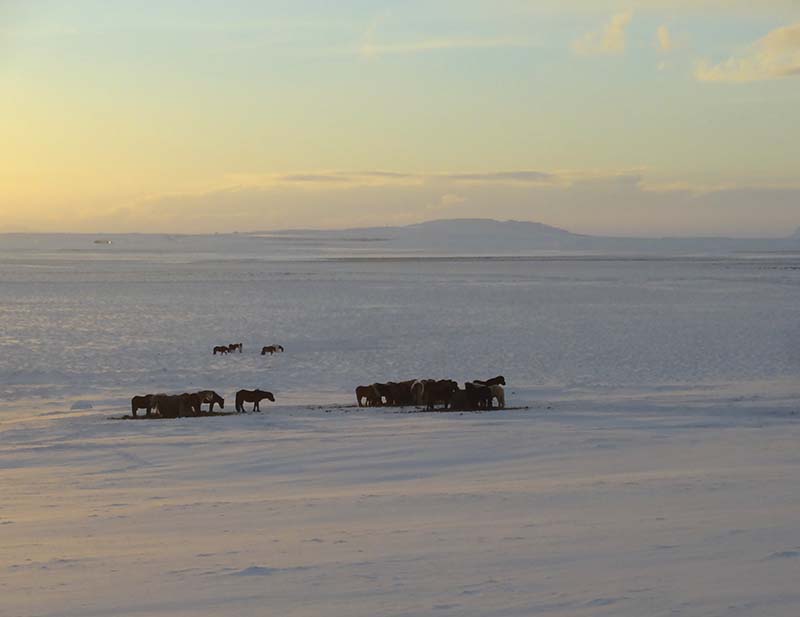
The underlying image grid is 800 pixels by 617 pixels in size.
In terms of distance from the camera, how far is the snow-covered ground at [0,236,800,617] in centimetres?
618

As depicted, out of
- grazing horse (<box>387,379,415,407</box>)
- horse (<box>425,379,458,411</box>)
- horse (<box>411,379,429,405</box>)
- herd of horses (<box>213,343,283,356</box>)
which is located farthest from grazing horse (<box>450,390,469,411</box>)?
herd of horses (<box>213,343,283,356</box>)

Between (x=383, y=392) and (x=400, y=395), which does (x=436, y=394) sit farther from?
(x=383, y=392)

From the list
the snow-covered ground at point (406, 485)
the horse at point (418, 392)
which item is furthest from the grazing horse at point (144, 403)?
the horse at point (418, 392)

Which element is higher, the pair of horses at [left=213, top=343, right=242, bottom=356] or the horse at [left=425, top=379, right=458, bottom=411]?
the pair of horses at [left=213, top=343, right=242, bottom=356]

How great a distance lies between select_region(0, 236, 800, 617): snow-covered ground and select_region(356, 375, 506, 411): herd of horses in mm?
657

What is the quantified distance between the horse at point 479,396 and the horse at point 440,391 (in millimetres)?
424

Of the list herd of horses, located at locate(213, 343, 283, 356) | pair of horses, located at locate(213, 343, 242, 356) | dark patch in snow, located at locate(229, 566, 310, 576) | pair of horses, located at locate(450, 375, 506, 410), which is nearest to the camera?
dark patch in snow, located at locate(229, 566, 310, 576)

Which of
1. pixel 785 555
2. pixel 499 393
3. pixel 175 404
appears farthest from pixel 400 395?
pixel 785 555

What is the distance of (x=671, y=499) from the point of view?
28.1 feet

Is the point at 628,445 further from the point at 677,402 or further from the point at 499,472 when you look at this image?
the point at 677,402

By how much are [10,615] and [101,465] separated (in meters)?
5.75

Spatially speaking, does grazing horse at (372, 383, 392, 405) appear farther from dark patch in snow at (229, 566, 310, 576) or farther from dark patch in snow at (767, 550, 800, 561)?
dark patch in snow at (767, 550, 800, 561)

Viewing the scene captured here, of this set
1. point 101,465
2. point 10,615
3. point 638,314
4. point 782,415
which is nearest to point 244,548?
point 10,615

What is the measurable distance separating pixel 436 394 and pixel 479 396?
82 centimetres
